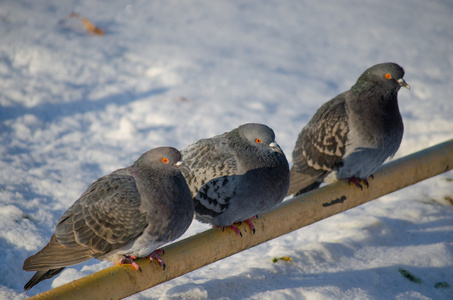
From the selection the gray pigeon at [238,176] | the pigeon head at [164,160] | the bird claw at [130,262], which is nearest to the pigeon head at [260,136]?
the gray pigeon at [238,176]

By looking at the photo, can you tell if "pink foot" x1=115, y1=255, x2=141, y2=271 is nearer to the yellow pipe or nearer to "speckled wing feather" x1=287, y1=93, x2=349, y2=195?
the yellow pipe

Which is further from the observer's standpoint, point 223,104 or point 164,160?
point 223,104

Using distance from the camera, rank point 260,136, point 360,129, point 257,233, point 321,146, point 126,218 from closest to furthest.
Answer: point 126,218
point 260,136
point 257,233
point 360,129
point 321,146

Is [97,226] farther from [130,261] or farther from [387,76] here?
[387,76]

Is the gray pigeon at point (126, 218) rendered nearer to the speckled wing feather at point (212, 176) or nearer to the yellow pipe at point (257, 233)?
the yellow pipe at point (257, 233)

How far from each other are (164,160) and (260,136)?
2.64 ft

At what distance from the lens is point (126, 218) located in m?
2.91

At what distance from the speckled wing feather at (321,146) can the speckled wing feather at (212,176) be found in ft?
3.95

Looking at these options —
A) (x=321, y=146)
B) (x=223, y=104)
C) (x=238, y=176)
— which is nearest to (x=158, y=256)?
(x=238, y=176)

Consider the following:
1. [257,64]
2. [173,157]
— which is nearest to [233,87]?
[257,64]

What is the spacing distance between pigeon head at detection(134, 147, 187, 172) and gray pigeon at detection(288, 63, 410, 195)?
1.82 meters

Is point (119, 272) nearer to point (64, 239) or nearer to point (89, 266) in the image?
point (64, 239)

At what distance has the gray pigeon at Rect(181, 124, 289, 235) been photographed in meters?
3.37

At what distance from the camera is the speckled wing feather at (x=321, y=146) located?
4.32 meters
